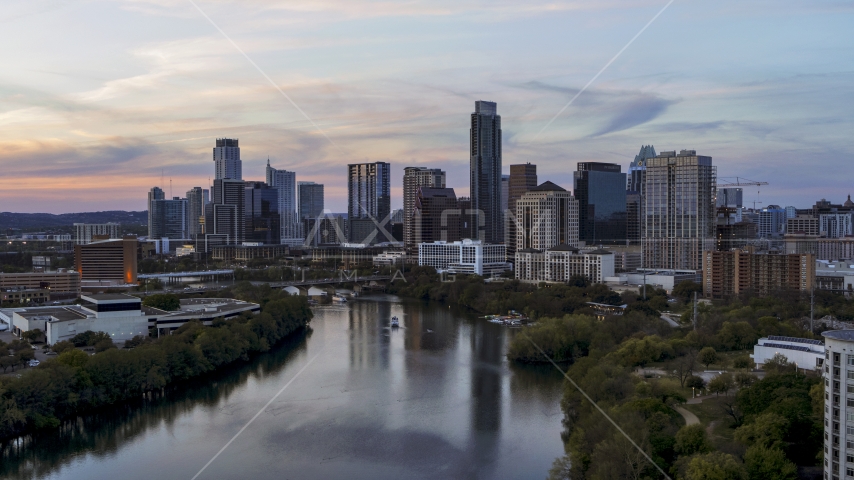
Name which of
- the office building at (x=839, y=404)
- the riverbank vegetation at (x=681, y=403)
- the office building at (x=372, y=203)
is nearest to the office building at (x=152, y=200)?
the office building at (x=372, y=203)

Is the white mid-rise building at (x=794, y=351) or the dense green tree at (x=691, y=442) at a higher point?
the white mid-rise building at (x=794, y=351)

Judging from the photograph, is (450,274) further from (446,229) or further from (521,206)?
(446,229)

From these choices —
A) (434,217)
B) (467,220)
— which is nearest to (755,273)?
(434,217)

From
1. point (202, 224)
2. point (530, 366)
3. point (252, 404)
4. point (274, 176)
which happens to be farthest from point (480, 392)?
point (274, 176)

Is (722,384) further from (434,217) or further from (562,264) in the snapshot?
(434,217)

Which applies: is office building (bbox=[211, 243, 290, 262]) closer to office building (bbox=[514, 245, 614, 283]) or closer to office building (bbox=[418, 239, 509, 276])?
office building (bbox=[418, 239, 509, 276])

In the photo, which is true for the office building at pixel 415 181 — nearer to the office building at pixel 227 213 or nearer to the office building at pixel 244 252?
Result: the office building at pixel 244 252
